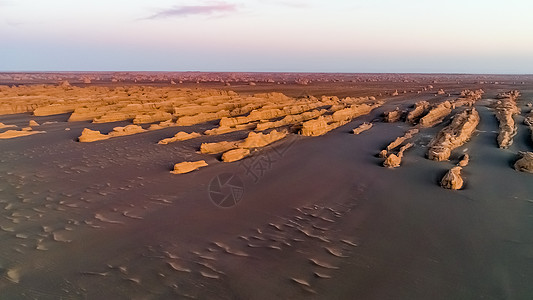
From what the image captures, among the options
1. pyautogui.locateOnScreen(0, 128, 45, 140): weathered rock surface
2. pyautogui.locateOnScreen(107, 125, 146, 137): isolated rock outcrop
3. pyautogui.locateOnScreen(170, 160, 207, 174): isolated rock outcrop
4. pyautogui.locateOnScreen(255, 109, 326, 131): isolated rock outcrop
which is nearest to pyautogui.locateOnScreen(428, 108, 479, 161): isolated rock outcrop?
pyautogui.locateOnScreen(170, 160, 207, 174): isolated rock outcrop

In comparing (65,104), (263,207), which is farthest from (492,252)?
(65,104)

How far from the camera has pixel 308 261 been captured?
394 cm

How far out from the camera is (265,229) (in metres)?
4.81

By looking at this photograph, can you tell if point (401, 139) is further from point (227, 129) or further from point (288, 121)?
point (227, 129)

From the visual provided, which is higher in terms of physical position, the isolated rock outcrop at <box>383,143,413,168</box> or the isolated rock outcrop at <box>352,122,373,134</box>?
the isolated rock outcrop at <box>352,122,373,134</box>

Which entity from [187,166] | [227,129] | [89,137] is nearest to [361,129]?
[227,129]

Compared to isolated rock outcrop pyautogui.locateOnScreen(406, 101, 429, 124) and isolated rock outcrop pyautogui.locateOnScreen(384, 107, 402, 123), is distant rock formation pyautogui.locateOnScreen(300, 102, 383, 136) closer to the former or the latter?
isolated rock outcrop pyautogui.locateOnScreen(384, 107, 402, 123)

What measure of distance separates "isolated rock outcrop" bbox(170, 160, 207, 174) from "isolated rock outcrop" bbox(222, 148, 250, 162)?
677 millimetres

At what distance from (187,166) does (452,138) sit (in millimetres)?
8360

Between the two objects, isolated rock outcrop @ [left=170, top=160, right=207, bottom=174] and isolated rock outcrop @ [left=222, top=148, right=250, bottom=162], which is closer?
isolated rock outcrop @ [left=170, top=160, right=207, bottom=174]

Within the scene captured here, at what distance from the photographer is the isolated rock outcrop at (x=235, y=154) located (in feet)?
28.2

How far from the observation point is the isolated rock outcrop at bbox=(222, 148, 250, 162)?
28.2ft

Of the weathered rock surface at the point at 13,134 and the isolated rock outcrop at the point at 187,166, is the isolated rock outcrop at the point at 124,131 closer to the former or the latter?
the weathered rock surface at the point at 13,134

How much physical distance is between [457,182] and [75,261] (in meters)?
6.92
